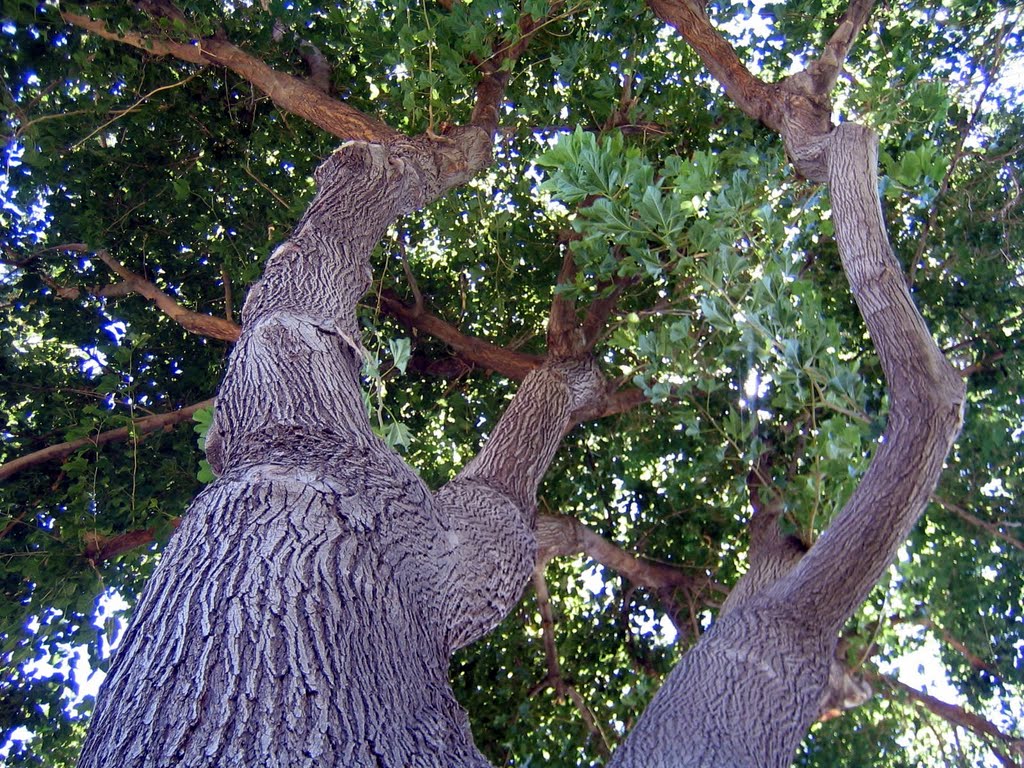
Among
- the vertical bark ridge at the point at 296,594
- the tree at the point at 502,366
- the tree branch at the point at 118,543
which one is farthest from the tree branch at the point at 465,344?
the vertical bark ridge at the point at 296,594

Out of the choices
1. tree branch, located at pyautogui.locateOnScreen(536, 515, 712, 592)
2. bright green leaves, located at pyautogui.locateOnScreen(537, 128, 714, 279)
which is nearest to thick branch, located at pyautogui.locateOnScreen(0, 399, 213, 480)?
tree branch, located at pyautogui.locateOnScreen(536, 515, 712, 592)

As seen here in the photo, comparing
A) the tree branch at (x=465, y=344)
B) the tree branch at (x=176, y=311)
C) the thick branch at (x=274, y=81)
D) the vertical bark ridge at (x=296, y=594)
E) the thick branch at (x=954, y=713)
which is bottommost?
the vertical bark ridge at (x=296, y=594)

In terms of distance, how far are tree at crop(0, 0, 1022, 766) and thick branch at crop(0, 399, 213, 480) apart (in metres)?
0.04

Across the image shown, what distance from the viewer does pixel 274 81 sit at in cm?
484

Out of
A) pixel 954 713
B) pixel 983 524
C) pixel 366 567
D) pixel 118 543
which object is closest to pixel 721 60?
pixel 983 524

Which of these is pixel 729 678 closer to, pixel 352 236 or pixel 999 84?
pixel 352 236

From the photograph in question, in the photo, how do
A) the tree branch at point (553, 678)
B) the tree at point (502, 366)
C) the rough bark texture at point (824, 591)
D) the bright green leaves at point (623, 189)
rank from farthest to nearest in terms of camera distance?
the tree branch at point (553, 678)
the bright green leaves at point (623, 189)
the rough bark texture at point (824, 591)
the tree at point (502, 366)

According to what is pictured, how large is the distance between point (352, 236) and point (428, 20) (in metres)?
1.34

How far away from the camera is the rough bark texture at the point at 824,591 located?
262cm

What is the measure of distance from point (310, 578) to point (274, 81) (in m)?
3.75

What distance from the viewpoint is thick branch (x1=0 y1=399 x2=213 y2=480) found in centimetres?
531

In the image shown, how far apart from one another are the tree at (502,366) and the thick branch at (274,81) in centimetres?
2

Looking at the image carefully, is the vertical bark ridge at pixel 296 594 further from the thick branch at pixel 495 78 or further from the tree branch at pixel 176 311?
the tree branch at pixel 176 311

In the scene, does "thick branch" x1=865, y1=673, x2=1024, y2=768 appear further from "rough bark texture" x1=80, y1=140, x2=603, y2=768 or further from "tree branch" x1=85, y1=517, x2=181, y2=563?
"tree branch" x1=85, y1=517, x2=181, y2=563
